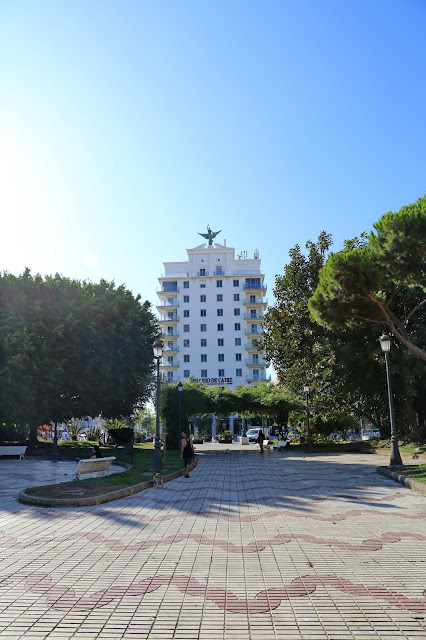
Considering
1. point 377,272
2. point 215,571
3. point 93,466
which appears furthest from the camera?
point 377,272

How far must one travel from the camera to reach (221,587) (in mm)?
4715

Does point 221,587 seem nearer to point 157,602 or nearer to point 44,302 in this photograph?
point 157,602

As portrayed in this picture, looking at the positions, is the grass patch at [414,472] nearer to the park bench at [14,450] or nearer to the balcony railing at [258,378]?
the park bench at [14,450]

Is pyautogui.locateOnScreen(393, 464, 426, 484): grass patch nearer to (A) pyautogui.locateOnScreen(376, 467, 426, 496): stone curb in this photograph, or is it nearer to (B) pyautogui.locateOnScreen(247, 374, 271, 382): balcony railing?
(A) pyautogui.locateOnScreen(376, 467, 426, 496): stone curb

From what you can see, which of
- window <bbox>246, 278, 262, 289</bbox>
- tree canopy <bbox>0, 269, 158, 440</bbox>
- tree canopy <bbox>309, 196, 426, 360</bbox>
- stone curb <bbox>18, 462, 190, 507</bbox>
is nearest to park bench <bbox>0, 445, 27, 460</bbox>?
tree canopy <bbox>0, 269, 158, 440</bbox>

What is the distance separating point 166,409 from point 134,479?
2035 centimetres

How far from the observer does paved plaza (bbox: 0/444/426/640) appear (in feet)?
12.6

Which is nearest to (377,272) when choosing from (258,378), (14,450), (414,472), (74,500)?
(414,472)

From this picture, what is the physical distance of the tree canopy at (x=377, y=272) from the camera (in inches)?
571

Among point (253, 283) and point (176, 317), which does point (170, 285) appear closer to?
point (176, 317)

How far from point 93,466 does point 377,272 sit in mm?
10642

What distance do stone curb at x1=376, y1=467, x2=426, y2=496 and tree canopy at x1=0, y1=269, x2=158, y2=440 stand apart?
1545 centimetres

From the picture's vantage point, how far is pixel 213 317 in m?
77.9

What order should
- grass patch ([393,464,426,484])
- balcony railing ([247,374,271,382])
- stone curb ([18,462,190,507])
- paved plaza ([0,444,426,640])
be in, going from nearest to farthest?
paved plaza ([0,444,426,640]) < stone curb ([18,462,190,507]) < grass patch ([393,464,426,484]) < balcony railing ([247,374,271,382])
